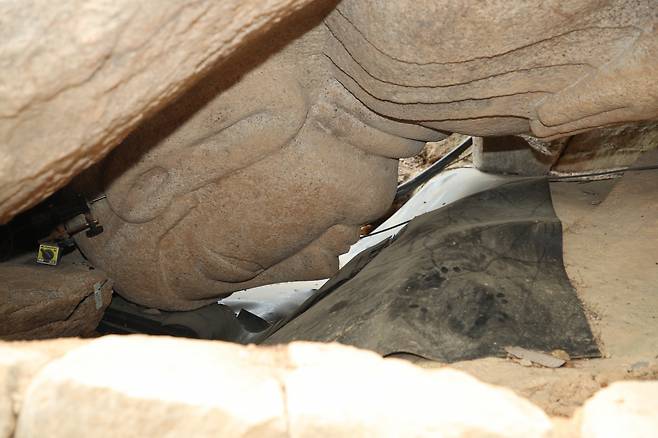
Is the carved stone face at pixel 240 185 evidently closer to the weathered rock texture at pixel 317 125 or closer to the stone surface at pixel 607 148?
the weathered rock texture at pixel 317 125

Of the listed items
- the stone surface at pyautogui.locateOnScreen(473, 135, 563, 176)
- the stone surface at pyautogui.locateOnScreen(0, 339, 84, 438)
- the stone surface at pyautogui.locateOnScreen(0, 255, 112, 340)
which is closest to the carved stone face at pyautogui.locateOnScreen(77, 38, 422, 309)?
the stone surface at pyautogui.locateOnScreen(0, 255, 112, 340)

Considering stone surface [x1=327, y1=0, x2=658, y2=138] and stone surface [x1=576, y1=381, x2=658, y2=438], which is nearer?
stone surface [x1=576, y1=381, x2=658, y2=438]

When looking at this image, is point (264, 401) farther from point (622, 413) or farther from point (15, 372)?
point (622, 413)

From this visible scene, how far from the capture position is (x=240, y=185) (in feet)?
7.78

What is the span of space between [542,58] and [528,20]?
0.21 metres

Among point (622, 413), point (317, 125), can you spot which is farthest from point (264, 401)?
point (317, 125)

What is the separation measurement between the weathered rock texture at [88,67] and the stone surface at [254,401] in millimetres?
443

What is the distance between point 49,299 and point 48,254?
Result: 284 mm

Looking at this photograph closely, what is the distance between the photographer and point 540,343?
5.66ft

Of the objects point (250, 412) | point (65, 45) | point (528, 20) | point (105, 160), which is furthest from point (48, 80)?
point (105, 160)

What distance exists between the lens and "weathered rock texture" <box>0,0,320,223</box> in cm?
99

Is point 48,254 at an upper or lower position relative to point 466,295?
upper

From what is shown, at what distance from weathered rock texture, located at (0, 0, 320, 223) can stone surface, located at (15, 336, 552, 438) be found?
1.45 ft

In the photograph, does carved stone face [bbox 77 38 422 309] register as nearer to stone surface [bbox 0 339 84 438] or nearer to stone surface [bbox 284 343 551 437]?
stone surface [bbox 0 339 84 438]
